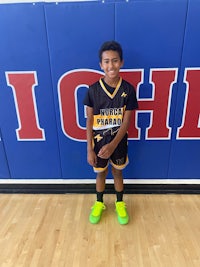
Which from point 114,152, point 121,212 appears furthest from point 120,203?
point 114,152

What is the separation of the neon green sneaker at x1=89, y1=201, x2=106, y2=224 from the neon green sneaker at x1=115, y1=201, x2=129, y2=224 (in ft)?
0.31

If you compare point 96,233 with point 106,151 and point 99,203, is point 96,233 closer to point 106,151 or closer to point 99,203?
point 99,203

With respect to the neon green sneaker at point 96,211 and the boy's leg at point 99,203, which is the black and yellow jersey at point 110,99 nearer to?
the boy's leg at point 99,203

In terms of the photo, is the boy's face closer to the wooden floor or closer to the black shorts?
the black shorts

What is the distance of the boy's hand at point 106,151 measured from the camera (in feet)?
3.98

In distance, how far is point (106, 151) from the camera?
3.99ft

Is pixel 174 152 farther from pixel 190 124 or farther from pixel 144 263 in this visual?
pixel 144 263

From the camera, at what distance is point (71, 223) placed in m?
1.38

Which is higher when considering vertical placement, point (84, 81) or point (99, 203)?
point (84, 81)

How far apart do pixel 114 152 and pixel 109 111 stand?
0.24m

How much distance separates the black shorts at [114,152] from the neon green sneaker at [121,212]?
27 centimetres

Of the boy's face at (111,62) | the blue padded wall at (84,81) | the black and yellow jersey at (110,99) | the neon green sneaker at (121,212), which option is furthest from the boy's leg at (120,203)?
the boy's face at (111,62)

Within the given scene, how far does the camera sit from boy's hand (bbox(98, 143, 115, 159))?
121 cm

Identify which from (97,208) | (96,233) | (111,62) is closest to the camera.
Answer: (111,62)
